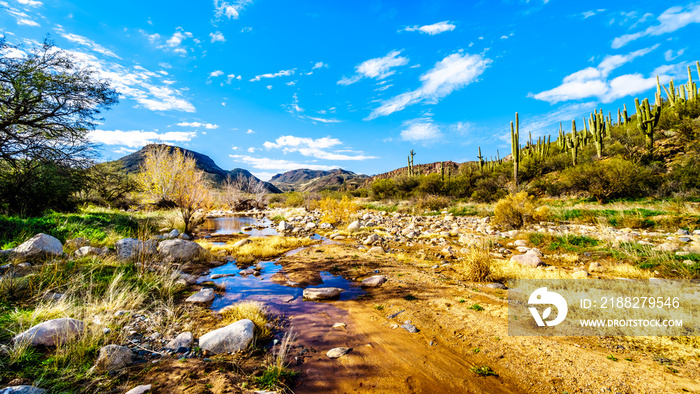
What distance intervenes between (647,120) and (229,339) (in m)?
32.7

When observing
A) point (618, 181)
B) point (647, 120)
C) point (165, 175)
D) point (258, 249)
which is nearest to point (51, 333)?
point (258, 249)

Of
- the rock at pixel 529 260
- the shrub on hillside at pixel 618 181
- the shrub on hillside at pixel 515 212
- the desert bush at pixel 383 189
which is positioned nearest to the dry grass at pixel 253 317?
the rock at pixel 529 260

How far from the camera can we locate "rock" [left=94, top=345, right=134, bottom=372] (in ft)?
8.71

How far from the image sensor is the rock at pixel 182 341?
127 inches

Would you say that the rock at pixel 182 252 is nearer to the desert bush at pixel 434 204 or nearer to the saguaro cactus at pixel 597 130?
the desert bush at pixel 434 204

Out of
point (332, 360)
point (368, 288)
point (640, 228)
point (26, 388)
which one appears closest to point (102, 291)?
point (26, 388)

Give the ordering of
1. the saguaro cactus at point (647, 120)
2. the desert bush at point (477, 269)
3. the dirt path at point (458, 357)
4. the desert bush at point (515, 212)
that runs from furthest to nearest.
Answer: the saguaro cactus at point (647, 120), the desert bush at point (515, 212), the desert bush at point (477, 269), the dirt path at point (458, 357)

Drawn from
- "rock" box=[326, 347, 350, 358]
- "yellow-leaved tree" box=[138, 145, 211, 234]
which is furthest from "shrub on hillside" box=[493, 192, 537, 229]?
"yellow-leaved tree" box=[138, 145, 211, 234]

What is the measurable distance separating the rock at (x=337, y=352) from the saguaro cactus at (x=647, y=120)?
95.2 ft

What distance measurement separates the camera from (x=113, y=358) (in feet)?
9.00

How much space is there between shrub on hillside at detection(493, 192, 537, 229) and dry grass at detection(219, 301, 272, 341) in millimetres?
12196

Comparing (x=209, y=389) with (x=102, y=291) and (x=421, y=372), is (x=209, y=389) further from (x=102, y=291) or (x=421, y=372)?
(x=102, y=291)

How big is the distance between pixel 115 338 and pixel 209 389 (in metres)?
1.84

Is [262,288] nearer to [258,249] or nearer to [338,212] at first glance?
[258,249]
